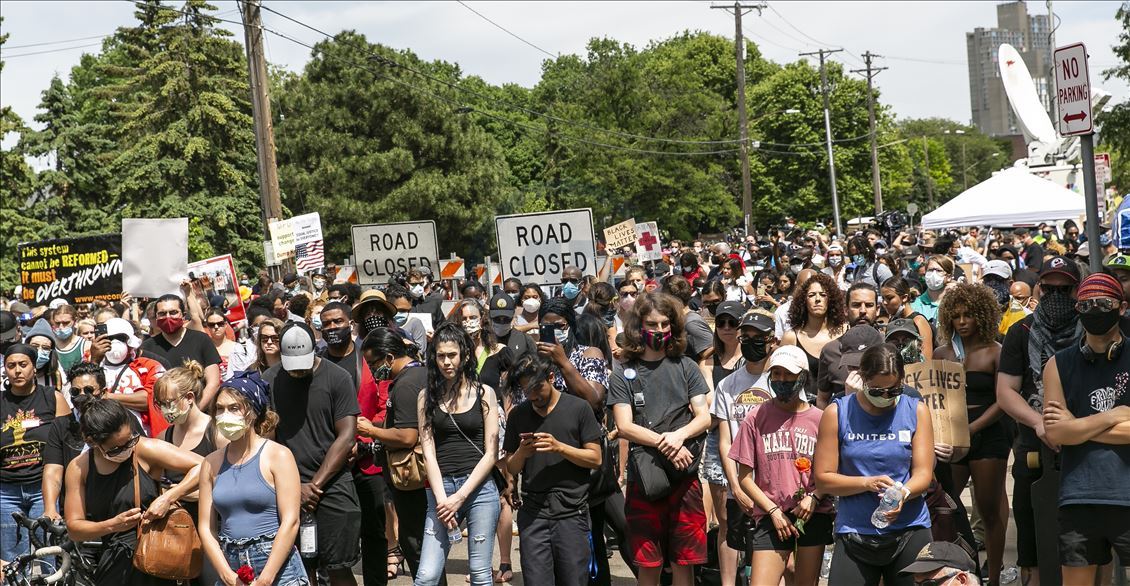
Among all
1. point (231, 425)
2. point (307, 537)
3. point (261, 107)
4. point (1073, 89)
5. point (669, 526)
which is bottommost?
point (669, 526)

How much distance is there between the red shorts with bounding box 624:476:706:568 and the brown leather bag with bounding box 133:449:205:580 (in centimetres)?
231

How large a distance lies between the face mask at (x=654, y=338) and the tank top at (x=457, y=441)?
1.00 m

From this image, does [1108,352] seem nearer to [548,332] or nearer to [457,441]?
[457,441]

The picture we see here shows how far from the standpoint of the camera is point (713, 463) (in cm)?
755

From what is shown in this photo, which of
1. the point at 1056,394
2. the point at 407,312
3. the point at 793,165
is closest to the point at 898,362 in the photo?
the point at 1056,394

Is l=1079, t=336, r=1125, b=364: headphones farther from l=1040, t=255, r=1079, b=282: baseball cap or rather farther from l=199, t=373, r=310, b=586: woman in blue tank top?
l=199, t=373, r=310, b=586: woman in blue tank top

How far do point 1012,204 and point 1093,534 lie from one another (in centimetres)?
1251

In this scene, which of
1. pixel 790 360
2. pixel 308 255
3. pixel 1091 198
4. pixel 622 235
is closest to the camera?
pixel 790 360

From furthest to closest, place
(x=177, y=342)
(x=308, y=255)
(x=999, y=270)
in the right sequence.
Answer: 1. (x=308, y=255)
2. (x=999, y=270)
3. (x=177, y=342)

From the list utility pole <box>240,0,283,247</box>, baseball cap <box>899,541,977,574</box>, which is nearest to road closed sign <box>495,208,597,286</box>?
utility pole <box>240,0,283,247</box>

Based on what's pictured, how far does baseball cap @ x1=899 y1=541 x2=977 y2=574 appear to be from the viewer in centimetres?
488

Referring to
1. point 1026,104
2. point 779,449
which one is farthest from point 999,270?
point 779,449

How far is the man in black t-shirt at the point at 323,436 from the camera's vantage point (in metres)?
7.33

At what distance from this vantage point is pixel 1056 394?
19.7ft
